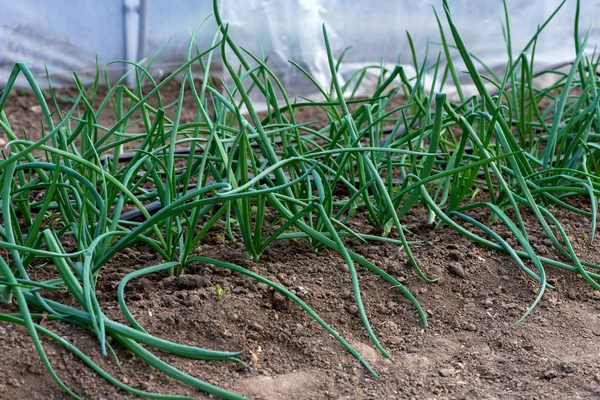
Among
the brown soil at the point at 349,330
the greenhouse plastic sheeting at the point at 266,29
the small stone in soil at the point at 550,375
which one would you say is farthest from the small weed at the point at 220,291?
the greenhouse plastic sheeting at the point at 266,29

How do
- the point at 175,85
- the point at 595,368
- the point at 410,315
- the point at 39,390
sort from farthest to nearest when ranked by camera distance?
the point at 175,85 < the point at 410,315 < the point at 595,368 < the point at 39,390

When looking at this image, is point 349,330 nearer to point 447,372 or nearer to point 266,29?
point 447,372

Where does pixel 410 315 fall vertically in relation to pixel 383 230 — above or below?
below

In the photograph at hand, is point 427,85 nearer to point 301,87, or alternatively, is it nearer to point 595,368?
point 301,87

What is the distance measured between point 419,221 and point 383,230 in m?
0.12

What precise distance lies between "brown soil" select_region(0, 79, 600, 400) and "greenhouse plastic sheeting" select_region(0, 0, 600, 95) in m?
2.20

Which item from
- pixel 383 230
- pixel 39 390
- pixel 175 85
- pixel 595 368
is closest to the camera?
pixel 39 390

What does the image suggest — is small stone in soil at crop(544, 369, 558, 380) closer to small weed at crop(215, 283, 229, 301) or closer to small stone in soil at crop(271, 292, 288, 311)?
small stone in soil at crop(271, 292, 288, 311)

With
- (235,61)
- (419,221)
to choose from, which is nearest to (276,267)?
(419,221)

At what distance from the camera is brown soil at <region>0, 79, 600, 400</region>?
112cm

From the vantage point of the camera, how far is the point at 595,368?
120 centimetres

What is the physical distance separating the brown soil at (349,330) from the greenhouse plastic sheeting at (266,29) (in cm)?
220

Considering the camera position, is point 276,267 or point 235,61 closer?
point 276,267

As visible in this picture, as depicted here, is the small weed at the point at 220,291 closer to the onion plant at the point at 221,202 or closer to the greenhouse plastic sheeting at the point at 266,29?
the onion plant at the point at 221,202
